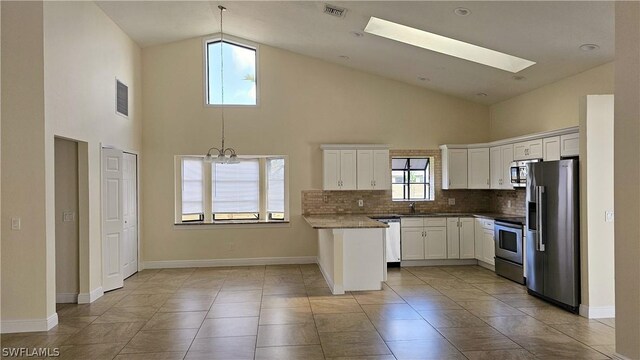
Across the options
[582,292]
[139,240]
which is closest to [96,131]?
[139,240]

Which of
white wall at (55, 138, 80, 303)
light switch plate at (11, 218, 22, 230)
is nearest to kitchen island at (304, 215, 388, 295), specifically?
white wall at (55, 138, 80, 303)

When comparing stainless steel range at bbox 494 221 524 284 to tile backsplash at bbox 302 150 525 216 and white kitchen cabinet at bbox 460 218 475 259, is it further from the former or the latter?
tile backsplash at bbox 302 150 525 216

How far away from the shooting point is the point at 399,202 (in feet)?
27.1

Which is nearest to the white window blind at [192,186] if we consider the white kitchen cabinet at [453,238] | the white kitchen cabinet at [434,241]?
the white kitchen cabinet at [434,241]

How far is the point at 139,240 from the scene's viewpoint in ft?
24.9

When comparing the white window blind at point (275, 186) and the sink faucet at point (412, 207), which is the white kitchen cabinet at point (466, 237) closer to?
the sink faucet at point (412, 207)

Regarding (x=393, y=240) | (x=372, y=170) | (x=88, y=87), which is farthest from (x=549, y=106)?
(x=88, y=87)

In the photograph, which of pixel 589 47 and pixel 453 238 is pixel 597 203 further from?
pixel 453 238

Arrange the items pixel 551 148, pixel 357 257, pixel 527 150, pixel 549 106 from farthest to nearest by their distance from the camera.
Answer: pixel 549 106 → pixel 527 150 → pixel 357 257 → pixel 551 148

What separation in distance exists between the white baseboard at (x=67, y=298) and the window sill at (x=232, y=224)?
2424mm

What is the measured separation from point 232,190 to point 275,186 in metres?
0.84

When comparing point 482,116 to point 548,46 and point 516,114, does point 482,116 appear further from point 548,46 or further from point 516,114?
point 548,46

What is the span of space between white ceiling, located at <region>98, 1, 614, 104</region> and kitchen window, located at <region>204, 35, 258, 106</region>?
36 centimetres

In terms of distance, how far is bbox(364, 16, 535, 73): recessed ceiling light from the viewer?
238 inches
